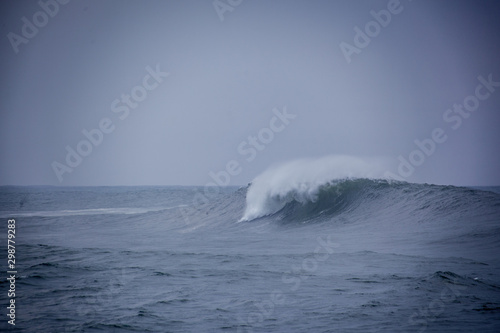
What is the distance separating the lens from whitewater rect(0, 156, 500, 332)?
594cm

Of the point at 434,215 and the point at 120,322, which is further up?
the point at 434,215

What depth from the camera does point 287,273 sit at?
8.62 meters

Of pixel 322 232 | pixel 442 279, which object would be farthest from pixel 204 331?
pixel 322 232

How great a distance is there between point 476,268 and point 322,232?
6.84m

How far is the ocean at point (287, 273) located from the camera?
592 centimetres

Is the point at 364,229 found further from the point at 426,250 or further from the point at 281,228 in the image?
the point at 426,250

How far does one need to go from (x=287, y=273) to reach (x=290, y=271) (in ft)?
0.58

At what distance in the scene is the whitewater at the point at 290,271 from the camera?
5938mm

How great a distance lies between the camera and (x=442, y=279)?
7340 millimetres

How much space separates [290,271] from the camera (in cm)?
878

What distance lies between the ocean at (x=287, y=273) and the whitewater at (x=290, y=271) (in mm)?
28

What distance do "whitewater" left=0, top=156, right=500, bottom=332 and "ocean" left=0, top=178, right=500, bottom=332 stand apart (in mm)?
28

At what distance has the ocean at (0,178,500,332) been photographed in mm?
5922

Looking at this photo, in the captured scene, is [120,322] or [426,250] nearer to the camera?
[120,322]
